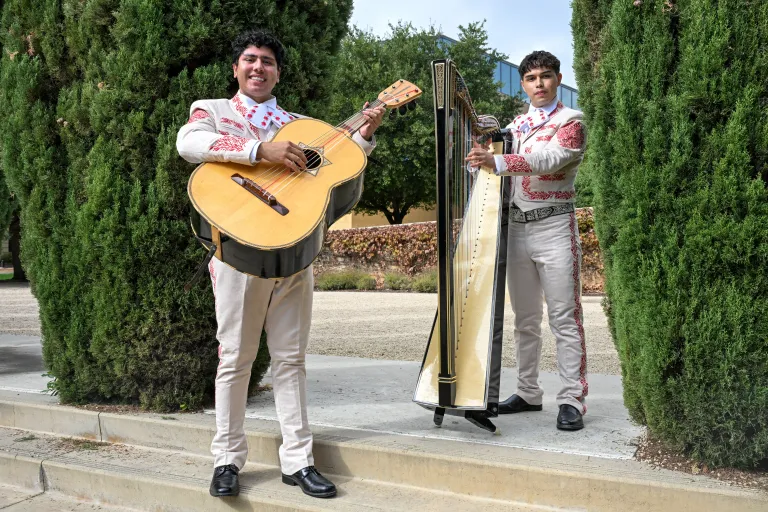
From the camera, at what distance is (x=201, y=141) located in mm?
3082

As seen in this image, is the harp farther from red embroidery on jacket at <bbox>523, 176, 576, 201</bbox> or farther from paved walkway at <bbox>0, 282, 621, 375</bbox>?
paved walkway at <bbox>0, 282, 621, 375</bbox>

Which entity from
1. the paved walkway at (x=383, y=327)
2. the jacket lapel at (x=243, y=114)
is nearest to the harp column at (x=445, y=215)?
the jacket lapel at (x=243, y=114)

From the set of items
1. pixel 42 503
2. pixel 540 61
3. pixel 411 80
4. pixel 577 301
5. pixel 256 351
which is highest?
pixel 411 80

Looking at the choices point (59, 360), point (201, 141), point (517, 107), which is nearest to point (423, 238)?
point (517, 107)

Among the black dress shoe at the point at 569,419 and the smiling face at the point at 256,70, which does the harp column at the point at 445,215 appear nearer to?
the black dress shoe at the point at 569,419

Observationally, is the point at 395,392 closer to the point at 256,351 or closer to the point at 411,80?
the point at 256,351

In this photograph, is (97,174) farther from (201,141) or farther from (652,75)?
(652,75)

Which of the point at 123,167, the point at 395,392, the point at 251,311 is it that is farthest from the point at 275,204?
the point at 395,392

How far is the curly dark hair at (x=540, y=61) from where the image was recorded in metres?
3.78

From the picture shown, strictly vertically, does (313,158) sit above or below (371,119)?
below

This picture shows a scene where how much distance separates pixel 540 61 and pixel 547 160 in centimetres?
60

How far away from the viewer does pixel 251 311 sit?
3.19 meters

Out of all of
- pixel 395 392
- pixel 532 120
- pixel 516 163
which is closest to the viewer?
pixel 516 163

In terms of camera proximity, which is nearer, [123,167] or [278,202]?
[278,202]
